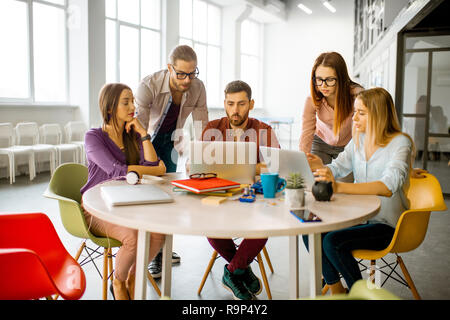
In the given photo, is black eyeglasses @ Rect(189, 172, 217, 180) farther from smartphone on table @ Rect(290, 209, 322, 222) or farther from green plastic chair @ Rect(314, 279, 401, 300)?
green plastic chair @ Rect(314, 279, 401, 300)

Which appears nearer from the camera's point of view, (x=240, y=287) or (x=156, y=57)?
(x=240, y=287)

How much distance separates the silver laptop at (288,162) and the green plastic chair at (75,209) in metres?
Result: 0.84

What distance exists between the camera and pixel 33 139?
261 inches

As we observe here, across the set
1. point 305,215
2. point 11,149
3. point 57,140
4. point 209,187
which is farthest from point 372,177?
point 57,140

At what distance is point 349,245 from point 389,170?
14.9 inches

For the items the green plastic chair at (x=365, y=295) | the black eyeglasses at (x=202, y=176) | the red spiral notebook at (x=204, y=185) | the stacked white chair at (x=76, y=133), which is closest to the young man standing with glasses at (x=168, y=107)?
the black eyeglasses at (x=202, y=176)

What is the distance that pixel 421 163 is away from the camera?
5.42m

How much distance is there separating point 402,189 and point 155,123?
178cm

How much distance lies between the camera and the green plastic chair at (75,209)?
72.9 inches

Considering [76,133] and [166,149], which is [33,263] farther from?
[76,133]

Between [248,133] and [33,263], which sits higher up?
[248,133]

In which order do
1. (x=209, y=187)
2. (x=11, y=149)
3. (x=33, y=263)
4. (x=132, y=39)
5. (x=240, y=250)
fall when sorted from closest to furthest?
(x=33, y=263) → (x=209, y=187) → (x=240, y=250) → (x=11, y=149) → (x=132, y=39)

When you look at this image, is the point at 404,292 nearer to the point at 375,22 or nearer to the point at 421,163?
the point at 421,163
